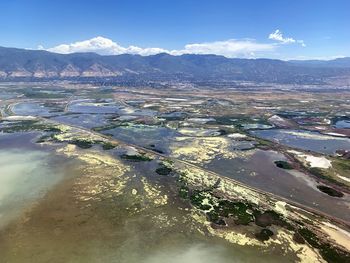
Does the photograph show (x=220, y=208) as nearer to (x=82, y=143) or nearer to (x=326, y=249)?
(x=326, y=249)

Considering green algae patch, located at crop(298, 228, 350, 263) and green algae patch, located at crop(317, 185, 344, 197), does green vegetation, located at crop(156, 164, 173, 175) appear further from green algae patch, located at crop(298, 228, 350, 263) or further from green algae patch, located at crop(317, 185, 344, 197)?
green algae patch, located at crop(298, 228, 350, 263)

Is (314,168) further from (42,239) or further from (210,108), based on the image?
(210,108)

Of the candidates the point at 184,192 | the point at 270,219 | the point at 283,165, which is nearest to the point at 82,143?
the point at 184,192

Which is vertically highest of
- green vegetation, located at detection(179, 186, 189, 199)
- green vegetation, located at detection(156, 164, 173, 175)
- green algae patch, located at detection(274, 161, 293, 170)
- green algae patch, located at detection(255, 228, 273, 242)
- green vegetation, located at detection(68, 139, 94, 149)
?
green algae patch, located at detection(255, 228, 273, 242)

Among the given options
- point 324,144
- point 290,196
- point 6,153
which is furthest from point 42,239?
point 324,144

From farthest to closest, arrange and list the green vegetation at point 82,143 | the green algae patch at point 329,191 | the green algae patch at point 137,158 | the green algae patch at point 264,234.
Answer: the green vegetation at point 82,143
the green algae patch at point 137,158
the green algae patch at point 329,191
the green algae patch at point 264,234

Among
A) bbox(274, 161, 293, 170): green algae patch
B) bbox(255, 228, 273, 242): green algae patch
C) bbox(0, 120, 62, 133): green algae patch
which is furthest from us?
bbox(0, 120, 62, 133): green algae patch

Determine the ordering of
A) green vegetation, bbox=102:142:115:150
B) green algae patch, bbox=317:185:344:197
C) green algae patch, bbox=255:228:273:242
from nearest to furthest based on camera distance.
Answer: green algae patch, bbox=255:228:273:242
green algae patch, bbox=317:185:344:197
green vegetation, bbox=102:142:115:150

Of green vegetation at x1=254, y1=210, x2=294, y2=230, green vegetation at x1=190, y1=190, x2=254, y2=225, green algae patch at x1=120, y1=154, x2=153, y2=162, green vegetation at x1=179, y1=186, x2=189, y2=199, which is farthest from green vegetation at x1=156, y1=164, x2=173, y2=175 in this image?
green vegetation at x1=254, y1=210, x2=294, y2=230

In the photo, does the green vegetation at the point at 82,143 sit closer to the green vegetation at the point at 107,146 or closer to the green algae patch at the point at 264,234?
the green vegetation at the point at 107,146

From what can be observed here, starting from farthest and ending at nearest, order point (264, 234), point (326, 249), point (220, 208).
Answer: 1. point (220, 208)
2. point (264, 234)
3. point (326, 249)

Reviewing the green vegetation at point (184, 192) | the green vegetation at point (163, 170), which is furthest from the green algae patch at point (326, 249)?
the green vegetation at point (163, 170)
